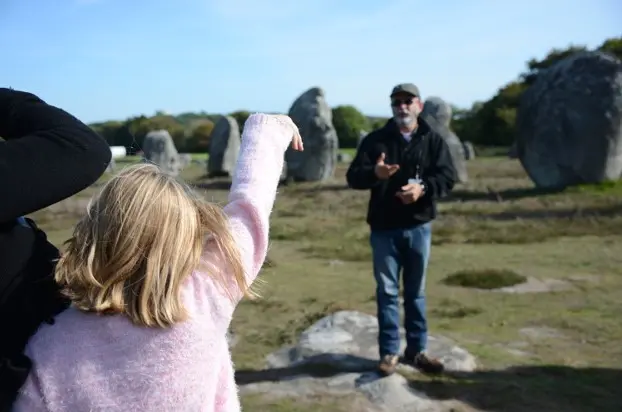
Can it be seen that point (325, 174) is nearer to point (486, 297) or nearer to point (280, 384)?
point (486, 297)

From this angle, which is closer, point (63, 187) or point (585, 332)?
point (63, 187)

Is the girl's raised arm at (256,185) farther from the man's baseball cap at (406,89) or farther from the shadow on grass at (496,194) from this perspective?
the shadow on grass at (496,194)

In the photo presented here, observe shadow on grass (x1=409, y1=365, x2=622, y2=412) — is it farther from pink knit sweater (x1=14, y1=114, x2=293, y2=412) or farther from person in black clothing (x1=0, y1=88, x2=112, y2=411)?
person in black clothing (x1=0, y1=88, x2=112, y2=411)

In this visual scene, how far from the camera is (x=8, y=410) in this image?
49.0 inches

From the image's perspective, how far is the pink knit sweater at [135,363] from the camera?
4.19ft

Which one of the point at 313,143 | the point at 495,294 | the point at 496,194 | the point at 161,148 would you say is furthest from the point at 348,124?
the point at 495,294

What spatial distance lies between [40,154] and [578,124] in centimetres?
1253

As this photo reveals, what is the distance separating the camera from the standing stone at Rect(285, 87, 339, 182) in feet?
56.7

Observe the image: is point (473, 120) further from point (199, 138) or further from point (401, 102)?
point (401, 102)

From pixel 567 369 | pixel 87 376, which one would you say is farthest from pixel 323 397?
pixel 87 376

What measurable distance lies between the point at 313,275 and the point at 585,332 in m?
2.72

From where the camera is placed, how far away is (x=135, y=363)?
132cm

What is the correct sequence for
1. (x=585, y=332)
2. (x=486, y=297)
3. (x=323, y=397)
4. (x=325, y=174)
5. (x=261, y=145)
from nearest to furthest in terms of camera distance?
(x=261, y=145) → (x=323, y=397) → (x=585, y=332) → (x=486, y=297) → (x=325, y=174)

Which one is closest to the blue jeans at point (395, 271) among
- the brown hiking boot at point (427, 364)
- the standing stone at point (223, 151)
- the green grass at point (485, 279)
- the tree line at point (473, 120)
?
the brown hiking boot at point (427, 364)
